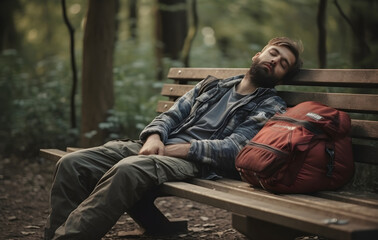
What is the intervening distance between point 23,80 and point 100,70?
393 cm

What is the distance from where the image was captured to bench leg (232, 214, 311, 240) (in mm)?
2988

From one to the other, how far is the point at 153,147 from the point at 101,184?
60 cm

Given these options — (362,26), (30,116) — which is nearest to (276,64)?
(362,26)

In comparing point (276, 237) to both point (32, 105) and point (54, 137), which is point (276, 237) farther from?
point (32, 105)

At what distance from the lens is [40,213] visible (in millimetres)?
5676

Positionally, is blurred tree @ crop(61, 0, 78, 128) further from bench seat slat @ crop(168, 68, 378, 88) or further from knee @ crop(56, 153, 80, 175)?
knee @ crop(56, 153, 80, 175)

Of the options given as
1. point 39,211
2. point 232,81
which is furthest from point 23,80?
point 232,81

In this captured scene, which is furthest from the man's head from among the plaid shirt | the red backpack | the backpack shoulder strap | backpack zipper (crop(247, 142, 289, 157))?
backpack zipper (crop(247, 142, 289, 157))

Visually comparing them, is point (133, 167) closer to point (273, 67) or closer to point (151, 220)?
point (151, 220)

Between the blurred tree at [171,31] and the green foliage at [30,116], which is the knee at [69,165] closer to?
the green foliage at [30,116]

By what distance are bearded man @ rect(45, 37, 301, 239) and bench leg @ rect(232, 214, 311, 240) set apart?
836 mm

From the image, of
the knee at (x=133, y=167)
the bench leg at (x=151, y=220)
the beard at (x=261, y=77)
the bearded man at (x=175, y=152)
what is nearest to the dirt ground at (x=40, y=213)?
the bench leg at (x=151, y=220)

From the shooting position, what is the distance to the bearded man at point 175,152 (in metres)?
3.54

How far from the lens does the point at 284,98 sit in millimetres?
4332
